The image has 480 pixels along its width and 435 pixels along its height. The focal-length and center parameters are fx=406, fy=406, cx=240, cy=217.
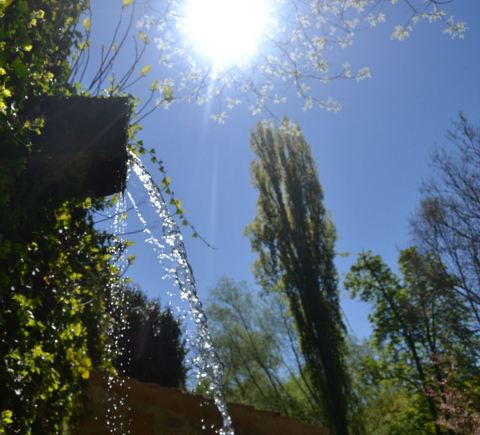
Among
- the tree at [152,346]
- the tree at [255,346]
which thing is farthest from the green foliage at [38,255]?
the tree at [255,346]

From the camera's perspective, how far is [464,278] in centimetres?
1162

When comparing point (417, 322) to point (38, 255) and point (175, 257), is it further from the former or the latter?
point (38, 255)

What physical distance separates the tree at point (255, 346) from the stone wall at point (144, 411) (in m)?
14.9

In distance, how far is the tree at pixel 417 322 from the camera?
12.3 meters

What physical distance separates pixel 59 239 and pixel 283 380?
18687 mm

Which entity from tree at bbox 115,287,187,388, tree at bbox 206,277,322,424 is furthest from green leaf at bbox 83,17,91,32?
tree at bbox 206,277,322,424

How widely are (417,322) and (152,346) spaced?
392 inches

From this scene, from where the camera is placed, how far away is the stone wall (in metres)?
3.64

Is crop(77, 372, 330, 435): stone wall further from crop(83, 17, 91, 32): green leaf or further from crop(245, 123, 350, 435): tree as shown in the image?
crop(245, 123, 350, 435): tree

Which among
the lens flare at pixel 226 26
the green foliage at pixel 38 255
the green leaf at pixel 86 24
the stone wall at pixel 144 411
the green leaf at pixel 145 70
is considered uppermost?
the lens flare at pixel 226 26

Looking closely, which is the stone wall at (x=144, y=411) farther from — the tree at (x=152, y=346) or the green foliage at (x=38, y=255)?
the tree at (x=152, y=346)

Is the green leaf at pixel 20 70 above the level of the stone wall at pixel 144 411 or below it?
above

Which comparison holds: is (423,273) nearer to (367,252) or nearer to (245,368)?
(367,252)

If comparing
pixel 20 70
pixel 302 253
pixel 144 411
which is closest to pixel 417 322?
pixel 302 253
